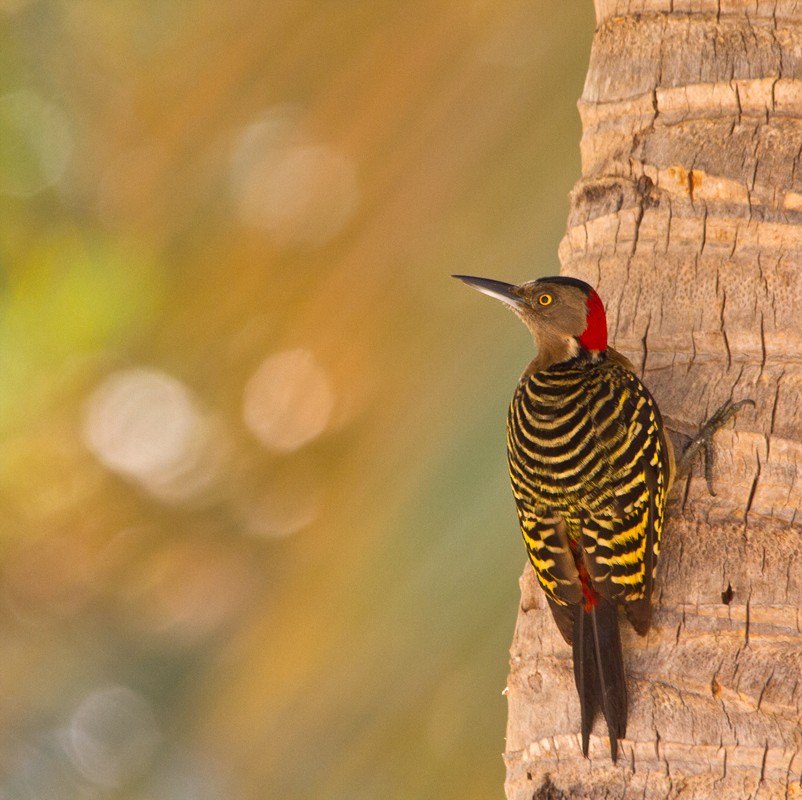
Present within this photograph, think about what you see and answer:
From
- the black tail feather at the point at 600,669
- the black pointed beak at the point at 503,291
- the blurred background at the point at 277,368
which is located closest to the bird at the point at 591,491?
the black tail feather at the point at 600,669

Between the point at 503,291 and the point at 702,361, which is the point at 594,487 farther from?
the point at 503,291

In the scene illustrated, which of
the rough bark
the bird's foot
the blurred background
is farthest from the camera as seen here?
the blurred background

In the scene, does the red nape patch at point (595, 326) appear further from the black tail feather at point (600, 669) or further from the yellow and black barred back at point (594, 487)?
the black tail feather at point (600, 669)

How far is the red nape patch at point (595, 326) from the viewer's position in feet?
13.7

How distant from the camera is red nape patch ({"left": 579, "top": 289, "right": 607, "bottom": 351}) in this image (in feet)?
13.7

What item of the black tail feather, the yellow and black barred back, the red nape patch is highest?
the red nape patch

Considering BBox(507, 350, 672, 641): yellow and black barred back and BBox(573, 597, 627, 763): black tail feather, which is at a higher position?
BBox(507, 350, 672, 641): yellow and black barred back

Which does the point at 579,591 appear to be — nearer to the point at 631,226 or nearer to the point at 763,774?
the point at 763,774

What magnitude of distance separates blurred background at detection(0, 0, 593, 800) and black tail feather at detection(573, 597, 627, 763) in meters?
3.45

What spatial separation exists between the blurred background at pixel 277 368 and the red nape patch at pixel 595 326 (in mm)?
2879

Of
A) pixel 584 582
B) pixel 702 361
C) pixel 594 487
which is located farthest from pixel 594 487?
pixel 702 361

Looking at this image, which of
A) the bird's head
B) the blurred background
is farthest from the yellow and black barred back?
the blurred background

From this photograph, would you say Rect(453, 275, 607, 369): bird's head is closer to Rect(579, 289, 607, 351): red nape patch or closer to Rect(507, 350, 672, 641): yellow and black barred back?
Rect(579, 289, 607, 351): red nape patch

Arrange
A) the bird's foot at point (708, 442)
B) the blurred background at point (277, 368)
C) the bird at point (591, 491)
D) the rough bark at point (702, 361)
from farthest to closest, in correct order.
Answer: the blurred background at point (277, 368) < the bird's foot at point (708, 442) < the bird at point (591, 491) < the rough bark at point (702, 361)
